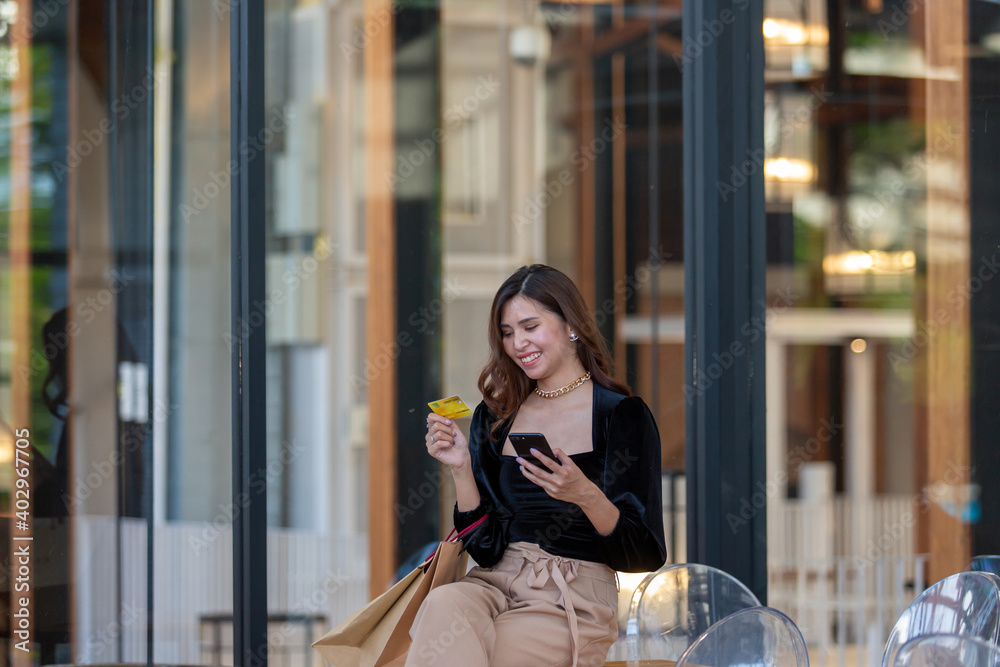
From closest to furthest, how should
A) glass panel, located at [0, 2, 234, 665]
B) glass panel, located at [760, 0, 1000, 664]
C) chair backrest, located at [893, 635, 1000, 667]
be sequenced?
chair backrest, located at [893, 635, 1000, 667] → glass panel, located at [0, 2, 234, 665] → glass panel, located at [760, 0, 1000, 664]

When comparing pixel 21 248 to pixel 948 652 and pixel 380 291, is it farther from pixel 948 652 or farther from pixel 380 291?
pixel 948 652

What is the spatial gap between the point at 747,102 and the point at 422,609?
149 centimetres

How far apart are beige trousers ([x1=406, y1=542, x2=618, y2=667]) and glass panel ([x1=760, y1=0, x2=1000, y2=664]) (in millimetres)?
A: 1173

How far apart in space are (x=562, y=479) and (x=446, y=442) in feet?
0.93

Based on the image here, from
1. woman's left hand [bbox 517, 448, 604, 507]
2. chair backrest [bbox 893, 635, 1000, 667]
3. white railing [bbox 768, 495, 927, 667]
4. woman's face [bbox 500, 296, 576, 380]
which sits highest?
woman's face [bbox 500, 296, 576, 380]

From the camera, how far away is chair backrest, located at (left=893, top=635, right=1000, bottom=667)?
4.57ft

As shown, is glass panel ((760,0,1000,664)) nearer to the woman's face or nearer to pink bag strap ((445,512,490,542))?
the woman's face

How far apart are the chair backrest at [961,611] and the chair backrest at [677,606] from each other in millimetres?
342

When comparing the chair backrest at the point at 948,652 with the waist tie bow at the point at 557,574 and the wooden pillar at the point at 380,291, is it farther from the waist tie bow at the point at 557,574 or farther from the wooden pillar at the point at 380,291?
the wooden pillar at the point at 380,291

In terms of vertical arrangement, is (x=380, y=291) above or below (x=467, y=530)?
above

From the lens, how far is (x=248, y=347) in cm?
223

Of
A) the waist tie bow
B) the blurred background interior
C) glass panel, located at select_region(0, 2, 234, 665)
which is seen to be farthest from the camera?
the blurred background interior

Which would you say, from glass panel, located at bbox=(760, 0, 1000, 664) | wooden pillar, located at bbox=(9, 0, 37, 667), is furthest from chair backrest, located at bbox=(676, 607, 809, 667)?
wooden pillar, located at bbox=(9, 0, 37, 667)

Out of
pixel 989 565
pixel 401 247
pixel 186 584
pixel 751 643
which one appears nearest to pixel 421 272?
pixel 401 247
